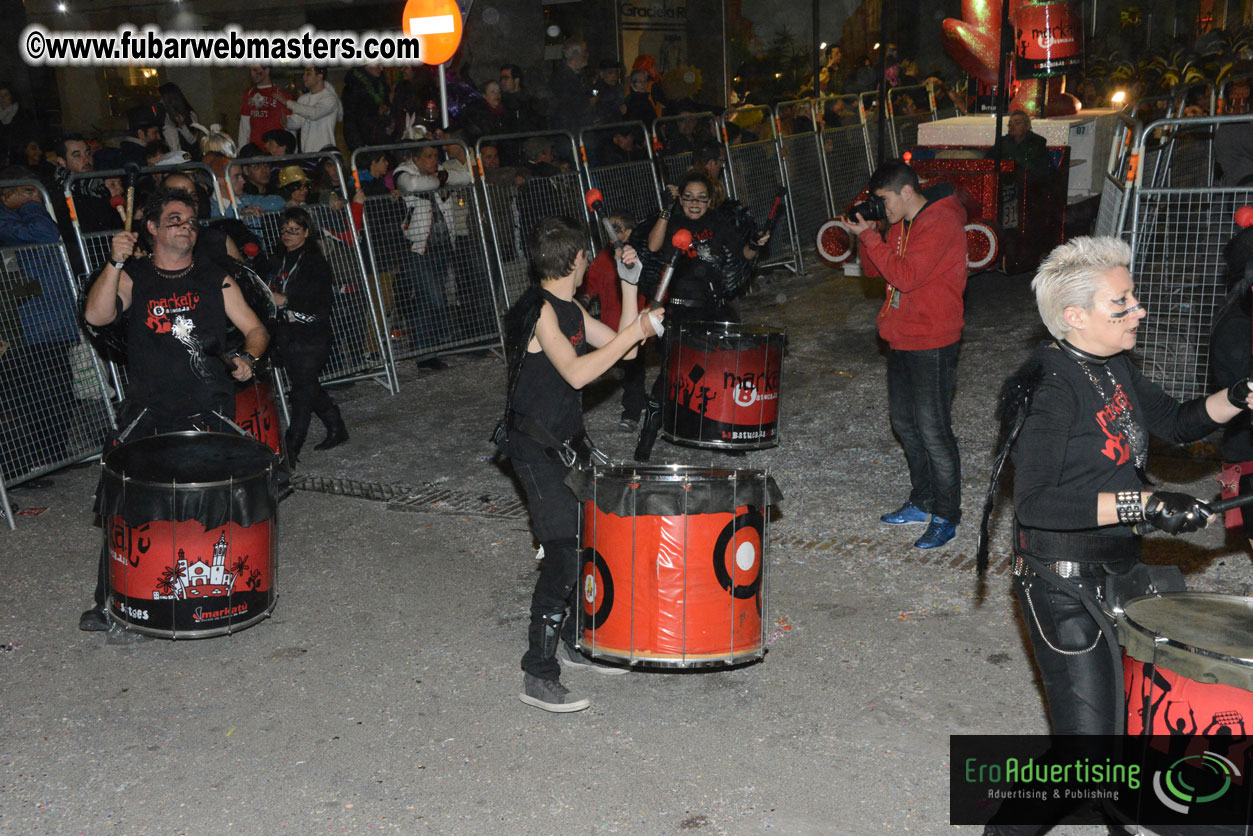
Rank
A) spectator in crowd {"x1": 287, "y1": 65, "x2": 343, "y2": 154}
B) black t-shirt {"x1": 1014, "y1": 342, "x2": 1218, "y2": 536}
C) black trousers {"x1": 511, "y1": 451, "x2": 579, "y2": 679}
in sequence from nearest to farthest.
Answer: black t-shirt {"x1": 1014, "y1": 342, "x2": 1218, "y2": 536} < black trousers {"x1": 511, "y1": 451, "x2": 579, "y2": 679} < spectator in crowd {"x1": 287, "y1": 65, "x2": 343, "y2": 154}

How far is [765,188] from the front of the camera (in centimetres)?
1409

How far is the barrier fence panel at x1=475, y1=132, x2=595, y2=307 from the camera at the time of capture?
36.1 feet

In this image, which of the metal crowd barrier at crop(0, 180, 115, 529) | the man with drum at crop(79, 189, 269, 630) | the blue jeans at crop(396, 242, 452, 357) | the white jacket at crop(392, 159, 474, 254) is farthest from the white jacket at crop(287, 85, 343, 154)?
the man with drum at crop(79, 189, 269, 630)

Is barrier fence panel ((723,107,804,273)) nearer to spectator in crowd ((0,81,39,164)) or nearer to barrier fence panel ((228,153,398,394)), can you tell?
barrier fence panel ((228,153,398,394))

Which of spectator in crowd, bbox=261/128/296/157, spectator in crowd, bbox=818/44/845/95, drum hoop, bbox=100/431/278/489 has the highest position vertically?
spectator in crowd, bbox=818/44/845/95

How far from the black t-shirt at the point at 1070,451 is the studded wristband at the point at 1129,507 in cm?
8

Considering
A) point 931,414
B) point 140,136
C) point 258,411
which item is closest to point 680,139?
point 140,136

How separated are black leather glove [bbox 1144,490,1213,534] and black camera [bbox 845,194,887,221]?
120 inches

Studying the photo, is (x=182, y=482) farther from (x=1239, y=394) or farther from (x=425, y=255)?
(x=425, y=255)

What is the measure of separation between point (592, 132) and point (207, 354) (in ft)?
27.3

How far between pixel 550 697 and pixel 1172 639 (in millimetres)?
2558

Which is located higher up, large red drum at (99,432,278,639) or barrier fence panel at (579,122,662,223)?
barrier fence panel at (579,122,662,223)

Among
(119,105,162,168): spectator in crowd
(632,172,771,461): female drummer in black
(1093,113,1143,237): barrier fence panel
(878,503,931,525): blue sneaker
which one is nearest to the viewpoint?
(878,503,931,525): blue sneaker

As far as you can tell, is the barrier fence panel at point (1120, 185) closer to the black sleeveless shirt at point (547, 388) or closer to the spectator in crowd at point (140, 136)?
the black sleeveless shirt at point (547, 388)
